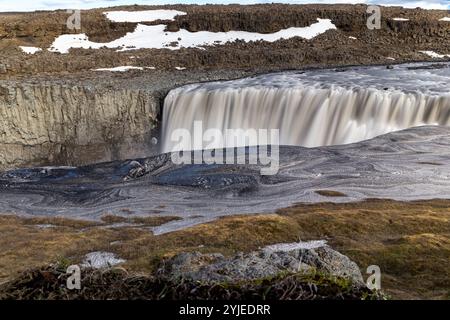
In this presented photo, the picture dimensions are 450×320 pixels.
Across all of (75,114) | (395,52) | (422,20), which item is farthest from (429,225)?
(422,20)

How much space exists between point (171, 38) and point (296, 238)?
50.9 meters

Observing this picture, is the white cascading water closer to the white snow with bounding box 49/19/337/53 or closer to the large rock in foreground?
the white snow with bounding box 49/19/337/53

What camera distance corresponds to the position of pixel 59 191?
2681 cm

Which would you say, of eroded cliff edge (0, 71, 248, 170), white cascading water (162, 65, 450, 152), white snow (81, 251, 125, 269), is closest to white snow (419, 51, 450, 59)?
white cascading water (162, 65, 450, 152)

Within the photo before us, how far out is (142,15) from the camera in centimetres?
6988

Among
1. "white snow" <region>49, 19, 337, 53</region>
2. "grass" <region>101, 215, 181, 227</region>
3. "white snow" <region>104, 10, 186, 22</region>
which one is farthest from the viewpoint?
"white snow" <region>104, 10, 186, 22</region>

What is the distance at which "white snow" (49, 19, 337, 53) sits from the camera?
60469 mm

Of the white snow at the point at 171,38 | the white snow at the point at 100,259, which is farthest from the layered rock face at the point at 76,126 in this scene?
the white snow at the point at 100,259

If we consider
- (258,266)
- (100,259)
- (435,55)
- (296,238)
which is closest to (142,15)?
(435,55)

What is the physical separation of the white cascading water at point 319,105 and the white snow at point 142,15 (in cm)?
2623

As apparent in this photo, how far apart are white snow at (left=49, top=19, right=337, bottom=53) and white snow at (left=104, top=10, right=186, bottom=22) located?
2.25 meters

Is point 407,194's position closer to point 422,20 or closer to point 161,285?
point 161,285

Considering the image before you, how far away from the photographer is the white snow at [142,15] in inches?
2672

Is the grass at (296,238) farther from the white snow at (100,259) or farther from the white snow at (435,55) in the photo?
the white snow at (435,55)
